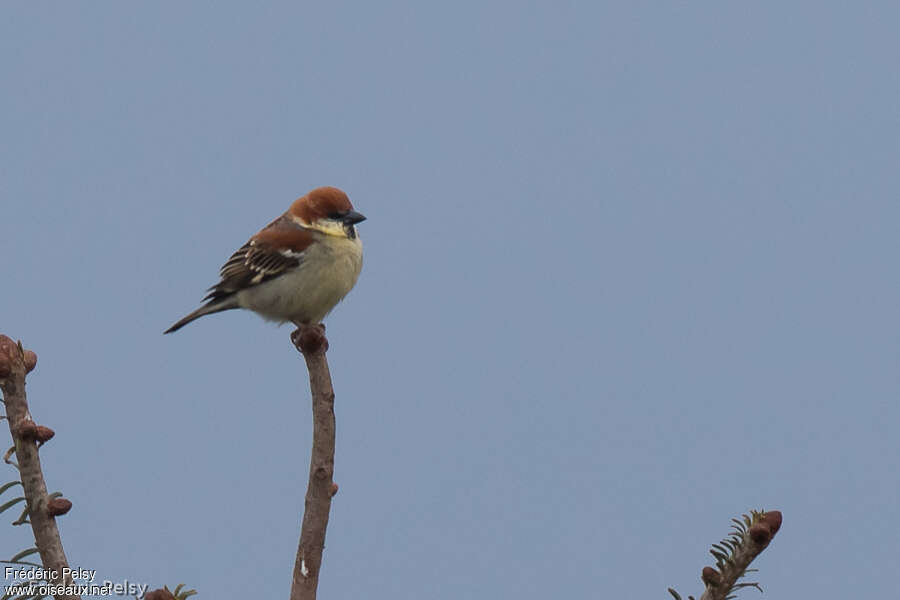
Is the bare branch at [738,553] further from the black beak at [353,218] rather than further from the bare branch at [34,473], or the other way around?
the black beak at [353,218]

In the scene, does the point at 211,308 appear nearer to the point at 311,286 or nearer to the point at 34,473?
the point at 311,286

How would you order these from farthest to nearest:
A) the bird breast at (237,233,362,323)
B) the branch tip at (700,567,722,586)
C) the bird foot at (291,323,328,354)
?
the bird breast at (237,233,362,323)
the bird foot at (291,323,328,354)
the branch tip at (700,567,722,586)

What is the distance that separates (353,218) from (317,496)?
3485mm

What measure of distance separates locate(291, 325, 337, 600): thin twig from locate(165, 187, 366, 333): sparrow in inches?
107

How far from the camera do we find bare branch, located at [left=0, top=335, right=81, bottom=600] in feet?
6.46

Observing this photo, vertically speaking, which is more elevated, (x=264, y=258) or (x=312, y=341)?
(x=264, y=258)

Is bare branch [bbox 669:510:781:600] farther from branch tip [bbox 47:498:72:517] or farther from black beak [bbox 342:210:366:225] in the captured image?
black beak [bbox 342:210:366:225]

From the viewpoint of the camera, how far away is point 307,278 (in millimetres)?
5367

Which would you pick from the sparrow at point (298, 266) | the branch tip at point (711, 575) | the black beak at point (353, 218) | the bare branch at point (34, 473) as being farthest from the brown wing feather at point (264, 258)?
the branch tip at point (711, 575)

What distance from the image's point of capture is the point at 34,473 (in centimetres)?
199

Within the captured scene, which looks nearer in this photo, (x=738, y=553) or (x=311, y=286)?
(x=738, y=553)

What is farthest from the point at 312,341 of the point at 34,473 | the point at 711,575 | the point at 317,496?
the point at 711,575

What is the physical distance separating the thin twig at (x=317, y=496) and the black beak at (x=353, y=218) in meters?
3.04

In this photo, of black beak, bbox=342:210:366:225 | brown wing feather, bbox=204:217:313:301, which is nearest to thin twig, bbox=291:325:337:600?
brown wing feather, bbox=204:217:313:301
